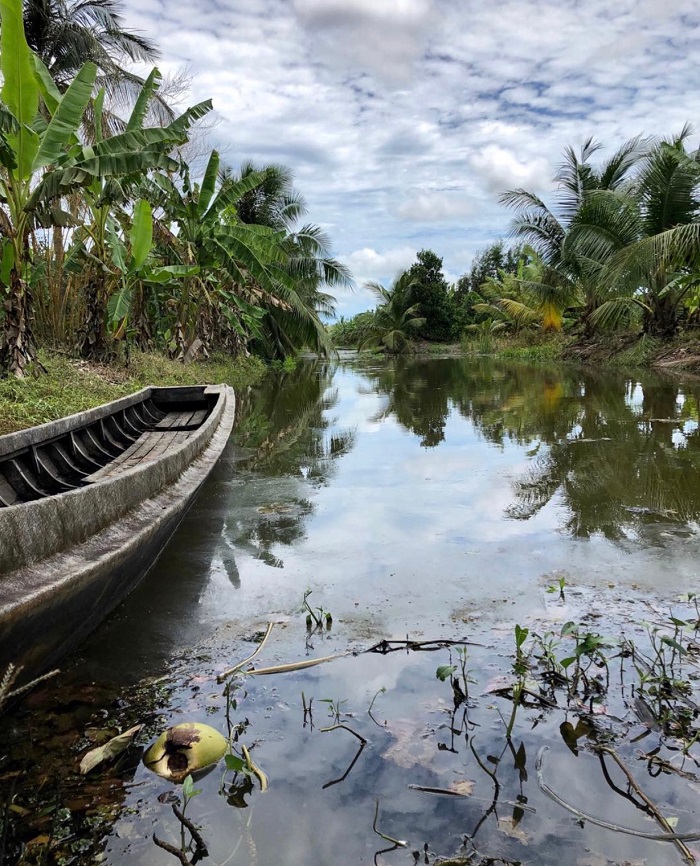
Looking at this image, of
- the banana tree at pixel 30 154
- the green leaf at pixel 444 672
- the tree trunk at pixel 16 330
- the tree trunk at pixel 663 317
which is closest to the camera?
the green leaf at pixel 444 672

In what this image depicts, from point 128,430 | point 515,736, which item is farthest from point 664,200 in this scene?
point 515,736

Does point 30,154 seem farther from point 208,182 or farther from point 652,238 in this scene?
point 652,238

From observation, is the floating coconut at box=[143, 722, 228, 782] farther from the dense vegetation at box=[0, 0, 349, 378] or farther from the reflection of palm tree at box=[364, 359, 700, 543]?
the dense vegetation at box=[0, 0, 349, 378]

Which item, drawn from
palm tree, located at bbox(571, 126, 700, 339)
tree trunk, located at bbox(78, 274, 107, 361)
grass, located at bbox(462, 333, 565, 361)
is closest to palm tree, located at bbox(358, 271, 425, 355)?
grass, located at bbox(462, 333, 565, 361)

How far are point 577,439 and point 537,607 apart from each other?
499 cm

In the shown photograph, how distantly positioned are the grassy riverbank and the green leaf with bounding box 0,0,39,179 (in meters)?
2.29

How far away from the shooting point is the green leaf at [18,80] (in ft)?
19.5

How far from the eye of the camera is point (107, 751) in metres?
2.18

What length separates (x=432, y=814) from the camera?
6.45ft

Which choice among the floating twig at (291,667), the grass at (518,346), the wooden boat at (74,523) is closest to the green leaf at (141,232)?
the wooden boat at (74,523)

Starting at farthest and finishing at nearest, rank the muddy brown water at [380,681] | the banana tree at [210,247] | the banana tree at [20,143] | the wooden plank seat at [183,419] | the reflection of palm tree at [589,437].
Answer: the banana tree at [210,247]
the wooden plank seat at [183,419]
the banana tree at [20,143]
the reflection of palm tree at [589,437]
the muddy brown water at [380,681]

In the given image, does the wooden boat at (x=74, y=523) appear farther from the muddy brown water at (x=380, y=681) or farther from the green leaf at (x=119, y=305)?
the green leaf at (x=119, y=305)

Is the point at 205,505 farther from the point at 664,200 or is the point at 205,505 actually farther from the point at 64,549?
the point at 664,200

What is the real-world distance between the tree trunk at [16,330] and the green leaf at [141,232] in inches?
91.1
